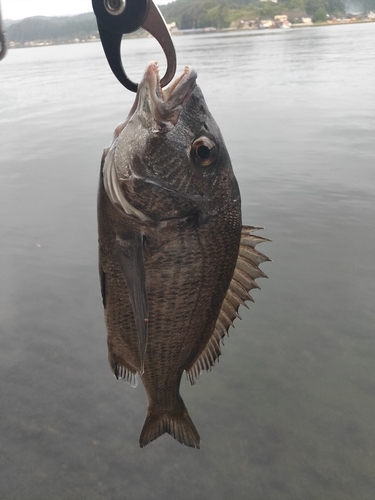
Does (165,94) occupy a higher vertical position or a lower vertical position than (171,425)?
higher

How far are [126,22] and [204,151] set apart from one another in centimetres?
53

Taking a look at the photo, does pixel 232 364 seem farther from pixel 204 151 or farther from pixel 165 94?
pixel 165 94

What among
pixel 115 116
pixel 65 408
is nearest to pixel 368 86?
pixel 115 116

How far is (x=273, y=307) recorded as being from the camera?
172 inches

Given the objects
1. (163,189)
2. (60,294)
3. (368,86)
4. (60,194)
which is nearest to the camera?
(163,189)

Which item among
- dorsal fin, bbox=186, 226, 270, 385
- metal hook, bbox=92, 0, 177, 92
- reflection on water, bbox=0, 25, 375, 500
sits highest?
metal hook, bbox=92, 0, 177, 92

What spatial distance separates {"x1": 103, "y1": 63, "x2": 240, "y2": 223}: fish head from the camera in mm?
1688

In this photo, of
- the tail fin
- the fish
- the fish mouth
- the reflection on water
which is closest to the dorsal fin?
the fish

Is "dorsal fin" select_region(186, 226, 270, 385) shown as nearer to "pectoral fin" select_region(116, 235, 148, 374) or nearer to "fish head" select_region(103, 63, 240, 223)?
"fish head" select_region(103, 63, 240, 223)

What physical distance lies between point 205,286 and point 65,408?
6.72 feet

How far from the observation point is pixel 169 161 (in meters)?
1.74

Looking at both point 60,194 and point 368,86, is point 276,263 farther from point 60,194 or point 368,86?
point 368,86

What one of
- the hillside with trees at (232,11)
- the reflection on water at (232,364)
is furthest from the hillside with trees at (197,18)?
the reflection on water at (232,364)

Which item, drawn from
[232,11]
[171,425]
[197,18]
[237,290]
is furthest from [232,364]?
[232,11]
